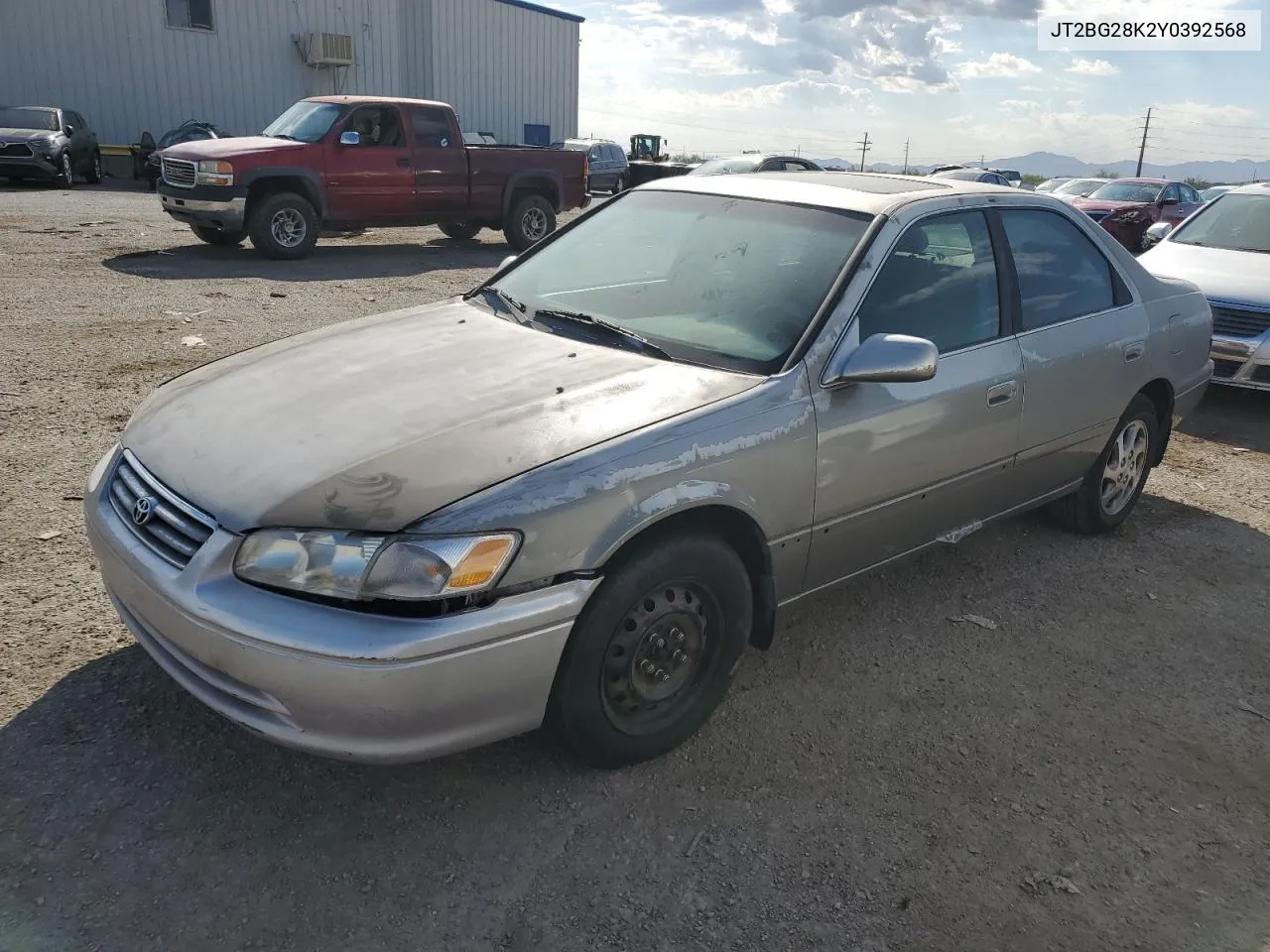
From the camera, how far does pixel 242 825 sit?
252 cm

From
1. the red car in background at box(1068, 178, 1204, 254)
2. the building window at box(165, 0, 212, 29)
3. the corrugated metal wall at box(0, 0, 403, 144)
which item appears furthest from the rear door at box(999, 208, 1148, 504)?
the building window at box(165, 0, 212, 29)

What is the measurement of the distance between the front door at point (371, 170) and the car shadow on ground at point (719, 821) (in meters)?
10.3

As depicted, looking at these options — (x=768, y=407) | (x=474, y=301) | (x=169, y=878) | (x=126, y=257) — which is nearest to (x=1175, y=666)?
(x=768, y=407)

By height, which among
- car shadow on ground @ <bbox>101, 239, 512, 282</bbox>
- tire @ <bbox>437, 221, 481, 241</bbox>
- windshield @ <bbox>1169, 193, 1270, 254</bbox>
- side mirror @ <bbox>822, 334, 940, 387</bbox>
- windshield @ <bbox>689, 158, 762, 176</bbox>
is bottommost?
car shadow on ground @ <bbox>101, 239, 512, 282</bbox>

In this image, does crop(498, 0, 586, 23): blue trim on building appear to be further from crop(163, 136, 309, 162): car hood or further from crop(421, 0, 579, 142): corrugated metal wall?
crop(163, 136, 309, 162): car hood

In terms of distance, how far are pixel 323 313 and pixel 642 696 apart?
726cm

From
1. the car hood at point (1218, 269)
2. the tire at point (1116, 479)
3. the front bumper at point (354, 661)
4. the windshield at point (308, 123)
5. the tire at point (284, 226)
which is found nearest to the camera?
the front bumper at point (354, 661)

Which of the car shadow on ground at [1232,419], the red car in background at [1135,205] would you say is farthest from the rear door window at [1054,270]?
the red car in background at [1135,205]

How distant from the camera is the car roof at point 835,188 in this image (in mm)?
3514

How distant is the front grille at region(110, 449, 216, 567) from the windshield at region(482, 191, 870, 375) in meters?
1.36

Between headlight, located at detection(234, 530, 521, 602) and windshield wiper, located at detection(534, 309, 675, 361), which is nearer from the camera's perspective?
headlight, located at detection(234, 530, 521, 602)

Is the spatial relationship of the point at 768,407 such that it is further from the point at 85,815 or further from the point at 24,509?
the point at 24,509

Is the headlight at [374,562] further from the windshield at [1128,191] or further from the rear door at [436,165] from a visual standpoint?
the windshield at [1128,191]

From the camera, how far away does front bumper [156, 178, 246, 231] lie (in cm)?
1150
